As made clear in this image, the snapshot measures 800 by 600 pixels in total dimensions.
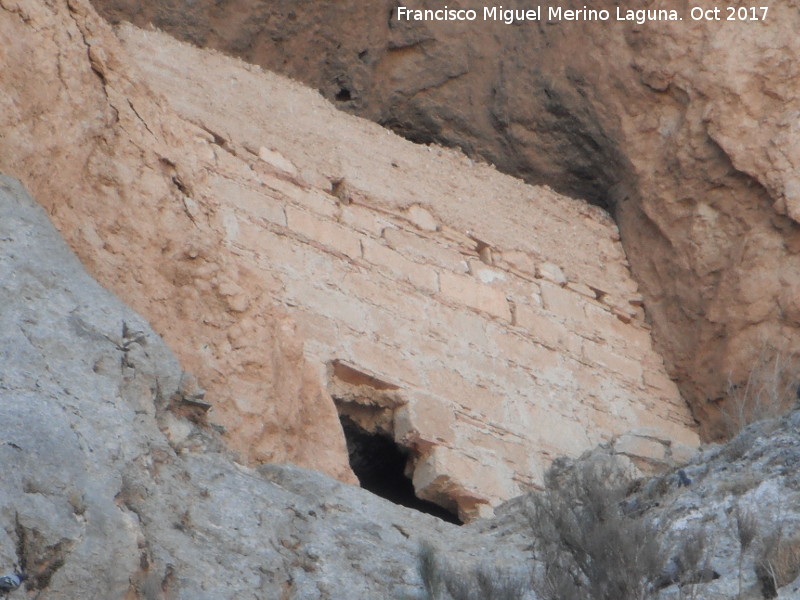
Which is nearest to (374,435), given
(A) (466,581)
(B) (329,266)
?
(B) (329,266)

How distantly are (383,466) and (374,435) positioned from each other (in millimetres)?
262

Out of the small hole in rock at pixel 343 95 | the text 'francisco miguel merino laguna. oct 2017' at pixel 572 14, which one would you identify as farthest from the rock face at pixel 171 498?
the small hole in rock at pixel 343 95

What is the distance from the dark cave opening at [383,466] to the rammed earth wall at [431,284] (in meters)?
0.14

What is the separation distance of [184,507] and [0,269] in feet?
3.13

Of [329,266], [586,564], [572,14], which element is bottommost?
[586,564]

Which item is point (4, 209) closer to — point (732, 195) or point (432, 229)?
point (432, 229)

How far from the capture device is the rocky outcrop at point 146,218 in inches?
227

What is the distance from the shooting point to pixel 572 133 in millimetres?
10398

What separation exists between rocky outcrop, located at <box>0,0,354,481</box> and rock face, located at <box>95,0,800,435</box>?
10.2 ft

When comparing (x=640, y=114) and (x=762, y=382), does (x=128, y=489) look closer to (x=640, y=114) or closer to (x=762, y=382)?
(x=762, y=382)

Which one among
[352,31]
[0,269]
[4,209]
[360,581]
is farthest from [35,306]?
[352,31]

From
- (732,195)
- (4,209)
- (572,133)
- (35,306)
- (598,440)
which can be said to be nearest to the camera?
(35,306)

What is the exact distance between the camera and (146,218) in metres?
6.04

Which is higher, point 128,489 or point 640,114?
point 640,114
